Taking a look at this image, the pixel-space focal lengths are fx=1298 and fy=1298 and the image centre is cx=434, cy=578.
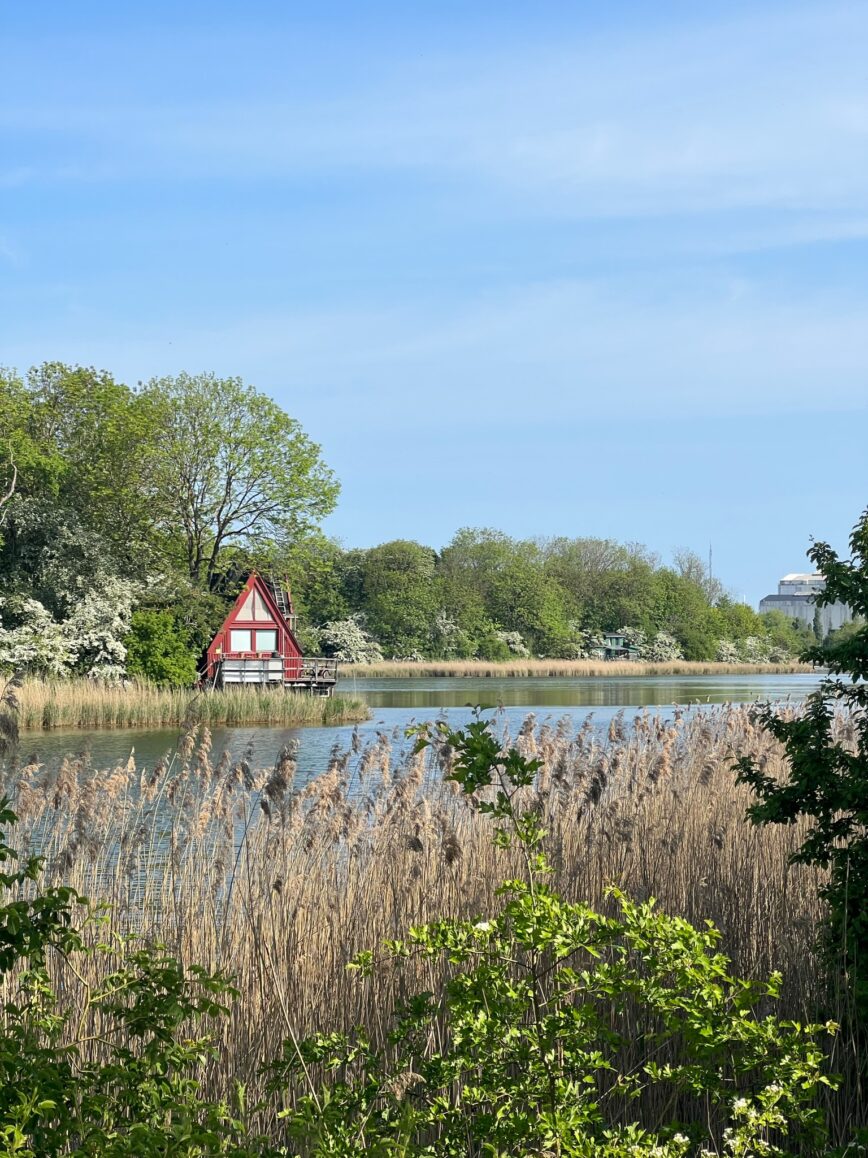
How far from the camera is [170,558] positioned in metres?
45.7

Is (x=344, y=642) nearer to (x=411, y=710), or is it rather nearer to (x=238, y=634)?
(x=238, y=634)

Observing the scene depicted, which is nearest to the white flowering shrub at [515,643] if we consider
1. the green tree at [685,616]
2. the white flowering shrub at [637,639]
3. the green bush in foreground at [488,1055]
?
the white flowering shrub at [637,639]

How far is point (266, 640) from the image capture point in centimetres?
4725

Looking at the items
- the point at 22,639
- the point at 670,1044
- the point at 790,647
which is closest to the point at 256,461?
the point at 22,639

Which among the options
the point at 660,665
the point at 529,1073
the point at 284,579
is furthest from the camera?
the point at 660,665

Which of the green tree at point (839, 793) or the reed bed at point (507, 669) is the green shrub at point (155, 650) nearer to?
the reed bed at point (507, 669)

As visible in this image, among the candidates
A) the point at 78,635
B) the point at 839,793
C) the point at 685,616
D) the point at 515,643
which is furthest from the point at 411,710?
the point at 685,616

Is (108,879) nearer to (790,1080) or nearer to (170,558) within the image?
(790,1080)

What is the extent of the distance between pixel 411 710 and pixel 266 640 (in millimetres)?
9491

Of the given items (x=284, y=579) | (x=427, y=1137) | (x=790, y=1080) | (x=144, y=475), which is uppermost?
(x=144, y=475)

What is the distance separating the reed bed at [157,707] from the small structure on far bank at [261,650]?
28.2 ft

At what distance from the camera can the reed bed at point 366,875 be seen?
5430mm

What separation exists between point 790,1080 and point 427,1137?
141 cm

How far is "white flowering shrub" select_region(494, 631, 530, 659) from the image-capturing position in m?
84.4
